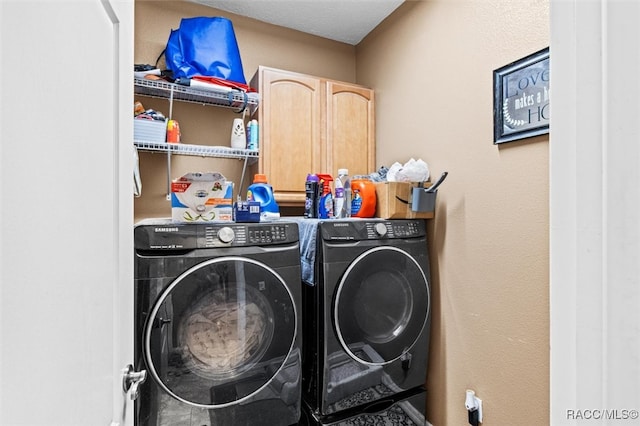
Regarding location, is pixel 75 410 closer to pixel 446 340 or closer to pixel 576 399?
pixel 576 399

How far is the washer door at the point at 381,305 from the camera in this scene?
160 centimetres

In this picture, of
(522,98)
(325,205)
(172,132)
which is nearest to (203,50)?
(172,132)

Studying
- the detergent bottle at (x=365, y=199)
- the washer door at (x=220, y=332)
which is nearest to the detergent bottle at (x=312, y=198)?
the detergent bottle at (x=365, y=199)

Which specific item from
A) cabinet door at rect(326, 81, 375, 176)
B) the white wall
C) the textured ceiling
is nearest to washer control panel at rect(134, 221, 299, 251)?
cabinet door at rect(326, 81, 375, 176)

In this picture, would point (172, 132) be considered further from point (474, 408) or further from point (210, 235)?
point (474, 408)

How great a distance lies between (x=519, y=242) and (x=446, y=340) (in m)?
0.75

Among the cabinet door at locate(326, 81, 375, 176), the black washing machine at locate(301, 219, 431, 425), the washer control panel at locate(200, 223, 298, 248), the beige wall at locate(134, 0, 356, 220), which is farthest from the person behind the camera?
the cabinet door at locate(326, 81, 375, 176)

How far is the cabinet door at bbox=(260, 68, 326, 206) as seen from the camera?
6.95 ft

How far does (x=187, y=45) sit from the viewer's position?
75.9 inches

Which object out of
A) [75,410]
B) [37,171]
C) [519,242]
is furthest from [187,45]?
[519,242]

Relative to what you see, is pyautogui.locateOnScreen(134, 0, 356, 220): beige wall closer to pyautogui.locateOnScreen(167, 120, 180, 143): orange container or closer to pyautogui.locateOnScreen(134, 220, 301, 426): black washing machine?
pyautogui.locateOnScreen(167, 120, 180, 143): orange container

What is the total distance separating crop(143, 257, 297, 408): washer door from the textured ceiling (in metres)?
1.86

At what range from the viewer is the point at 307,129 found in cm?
224

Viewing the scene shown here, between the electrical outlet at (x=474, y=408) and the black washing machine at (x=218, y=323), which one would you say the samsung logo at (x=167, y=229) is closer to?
the black washing machine at (x=218, y=323)
